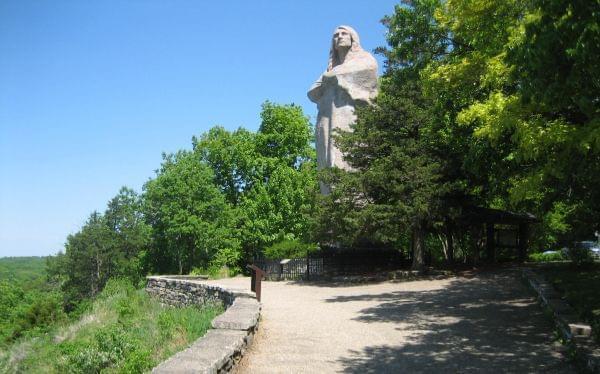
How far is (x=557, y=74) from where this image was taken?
5.09 metres

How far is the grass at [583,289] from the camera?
7.96m

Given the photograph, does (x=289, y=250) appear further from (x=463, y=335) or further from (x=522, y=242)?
(x=463, y=335)

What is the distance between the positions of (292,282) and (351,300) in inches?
267

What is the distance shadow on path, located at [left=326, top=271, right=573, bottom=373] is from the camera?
664 centimetres

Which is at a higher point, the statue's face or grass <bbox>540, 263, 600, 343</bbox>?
the statue's face

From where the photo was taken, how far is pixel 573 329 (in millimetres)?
6793

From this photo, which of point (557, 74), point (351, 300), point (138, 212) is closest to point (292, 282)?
point (351, 300)

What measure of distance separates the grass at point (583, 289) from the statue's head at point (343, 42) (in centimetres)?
1337

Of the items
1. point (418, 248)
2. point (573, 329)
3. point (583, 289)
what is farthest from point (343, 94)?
point (573, 329)

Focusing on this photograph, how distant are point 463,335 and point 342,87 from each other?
1645 cm

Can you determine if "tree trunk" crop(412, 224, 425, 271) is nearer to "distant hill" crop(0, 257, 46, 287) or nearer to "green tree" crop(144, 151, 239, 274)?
"green tree" crop(144, 151, 239, 274)

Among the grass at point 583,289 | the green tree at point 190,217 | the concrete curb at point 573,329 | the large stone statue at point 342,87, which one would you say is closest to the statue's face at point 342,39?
the large stone statue at point 342,87

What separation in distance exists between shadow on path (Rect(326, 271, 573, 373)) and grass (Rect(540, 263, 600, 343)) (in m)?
0.60

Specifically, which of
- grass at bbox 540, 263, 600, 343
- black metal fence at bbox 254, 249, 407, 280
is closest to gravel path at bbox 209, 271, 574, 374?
grass at bbox 540, 263, 600, 343
